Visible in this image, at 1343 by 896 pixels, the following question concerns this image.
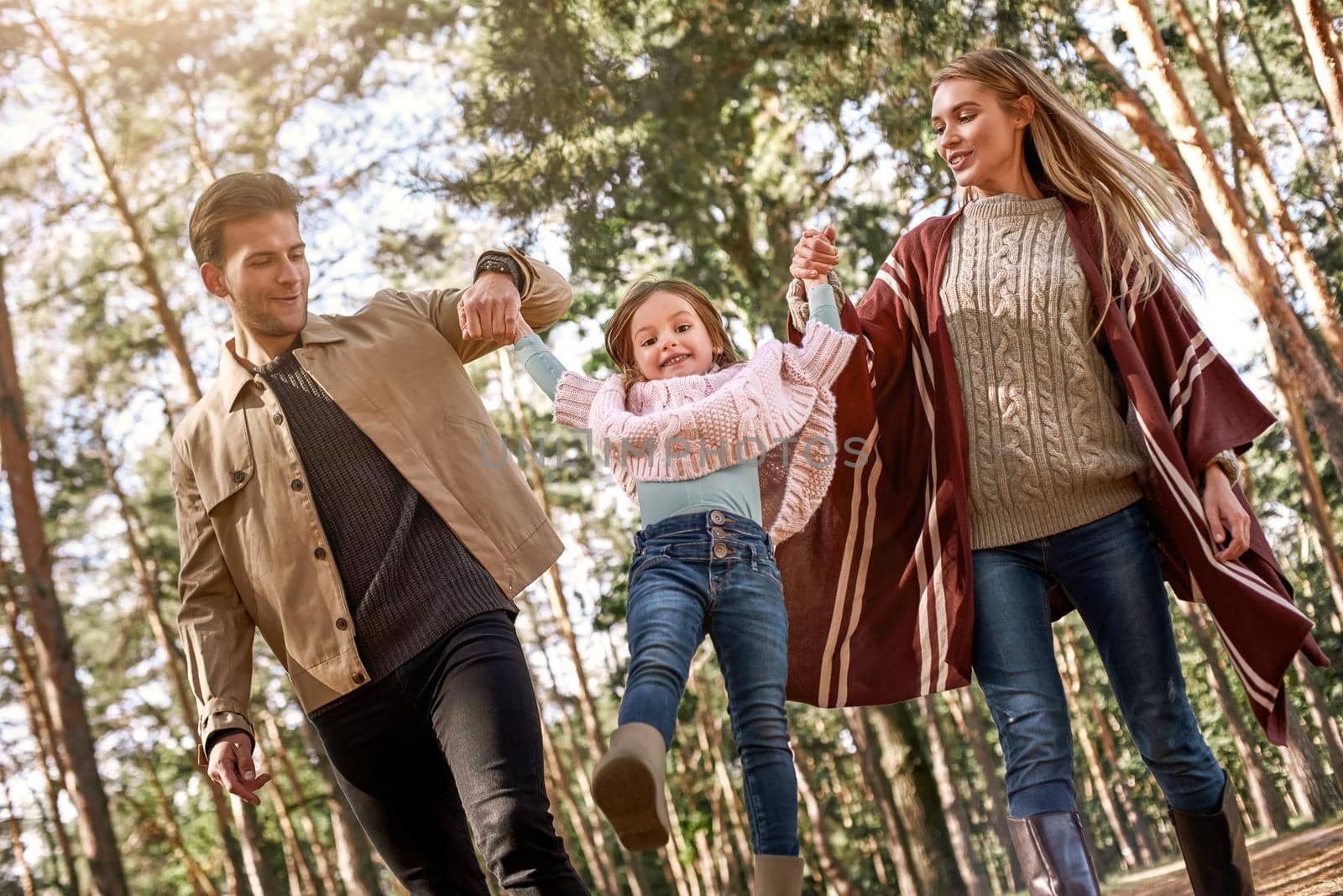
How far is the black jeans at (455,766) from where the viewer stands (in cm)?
267

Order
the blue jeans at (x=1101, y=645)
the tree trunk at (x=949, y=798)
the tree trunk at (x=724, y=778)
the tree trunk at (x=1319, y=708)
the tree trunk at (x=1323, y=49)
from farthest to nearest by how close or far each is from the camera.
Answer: the tree trunk at (x=724, y=778) → the tree trunk at (x=1319, y=708) → the tree trunk at (x=949, y=798) → the tree trunk at (x=1323, y=49) → the blue jeans at (x=1101, y=645)

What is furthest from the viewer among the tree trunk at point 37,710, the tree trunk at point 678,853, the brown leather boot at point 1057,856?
the tree trunk at point 678,853

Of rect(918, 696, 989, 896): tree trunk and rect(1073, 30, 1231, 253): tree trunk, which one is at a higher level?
rect(1073, 30, 1231, 253): tree trunk

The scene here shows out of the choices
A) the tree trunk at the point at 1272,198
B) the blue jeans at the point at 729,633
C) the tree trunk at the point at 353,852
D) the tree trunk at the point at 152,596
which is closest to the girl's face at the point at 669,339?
the blue jeans at the point at 729,633

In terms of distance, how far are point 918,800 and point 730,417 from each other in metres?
10.4

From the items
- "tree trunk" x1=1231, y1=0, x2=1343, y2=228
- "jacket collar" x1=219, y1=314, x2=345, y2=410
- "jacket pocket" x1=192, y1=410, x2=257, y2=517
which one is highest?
"tree trunk" x1=1231, y1=0, x2=1343, y2=228

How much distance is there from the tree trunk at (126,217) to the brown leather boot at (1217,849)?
13.4m

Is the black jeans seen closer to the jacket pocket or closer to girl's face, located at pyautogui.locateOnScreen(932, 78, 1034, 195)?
the jacket pocket

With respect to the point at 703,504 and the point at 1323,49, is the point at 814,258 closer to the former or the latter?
the point at 703,504

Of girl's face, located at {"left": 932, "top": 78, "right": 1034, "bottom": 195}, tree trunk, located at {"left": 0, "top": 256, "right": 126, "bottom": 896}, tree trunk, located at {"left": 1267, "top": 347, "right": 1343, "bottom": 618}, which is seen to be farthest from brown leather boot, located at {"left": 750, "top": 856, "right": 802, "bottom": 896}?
tree trunk, located at {"left": 1267, "top": 347, "right": 1343, "bottom": 618}

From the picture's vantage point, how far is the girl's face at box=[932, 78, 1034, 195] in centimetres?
357

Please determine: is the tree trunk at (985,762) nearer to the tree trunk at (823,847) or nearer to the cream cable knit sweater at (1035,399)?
the tree trunk at (823,847)

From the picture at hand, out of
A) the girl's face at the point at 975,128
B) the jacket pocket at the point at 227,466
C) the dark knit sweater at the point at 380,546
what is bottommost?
the dark knit sweater at the point at 380,546

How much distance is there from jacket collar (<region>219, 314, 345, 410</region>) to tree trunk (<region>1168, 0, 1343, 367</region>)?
10.5 m
